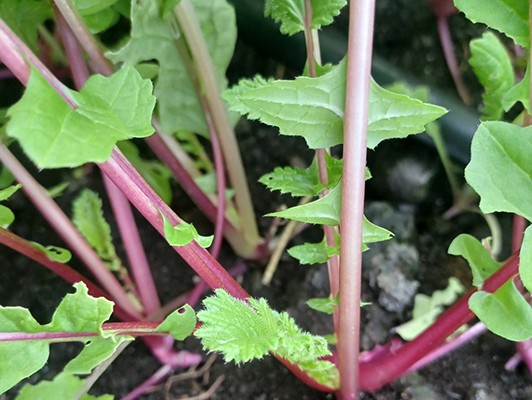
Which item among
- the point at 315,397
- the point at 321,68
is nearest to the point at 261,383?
the point at 315,397

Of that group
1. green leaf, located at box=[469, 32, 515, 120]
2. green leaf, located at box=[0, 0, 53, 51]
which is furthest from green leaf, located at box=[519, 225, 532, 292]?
green leaf, located at box=[0, 0, 53, 51]

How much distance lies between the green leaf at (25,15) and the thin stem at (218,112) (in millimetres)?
151

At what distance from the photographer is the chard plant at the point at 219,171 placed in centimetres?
48

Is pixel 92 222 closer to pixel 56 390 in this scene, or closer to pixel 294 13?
pixel 56 390

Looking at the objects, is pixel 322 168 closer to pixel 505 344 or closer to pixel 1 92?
pixel 505 344

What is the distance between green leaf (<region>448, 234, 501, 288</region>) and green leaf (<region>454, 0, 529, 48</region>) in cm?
18

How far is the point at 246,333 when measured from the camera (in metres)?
0.48

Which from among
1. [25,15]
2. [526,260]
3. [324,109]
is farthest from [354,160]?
[25,15]

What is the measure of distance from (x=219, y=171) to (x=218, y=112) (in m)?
0.07

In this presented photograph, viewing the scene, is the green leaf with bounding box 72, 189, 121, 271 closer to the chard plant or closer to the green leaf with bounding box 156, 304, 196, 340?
the chard plant

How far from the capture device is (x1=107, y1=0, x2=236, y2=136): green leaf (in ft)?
2.28

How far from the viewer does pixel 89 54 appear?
2.22 ft

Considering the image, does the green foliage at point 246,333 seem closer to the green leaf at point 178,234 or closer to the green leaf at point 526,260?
the green leaf at point 178,234

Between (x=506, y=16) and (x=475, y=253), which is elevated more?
(x=506, y=16)
